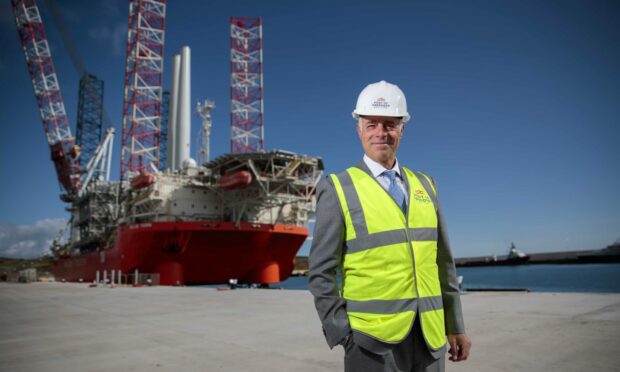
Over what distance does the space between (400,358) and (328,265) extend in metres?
0.53

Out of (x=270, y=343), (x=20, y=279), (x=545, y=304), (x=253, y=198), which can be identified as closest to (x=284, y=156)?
(x=253, y=198)

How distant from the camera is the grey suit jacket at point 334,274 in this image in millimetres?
1944

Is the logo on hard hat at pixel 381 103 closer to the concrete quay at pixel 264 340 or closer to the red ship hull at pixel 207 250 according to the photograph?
the concrete quay at pixel 264 340

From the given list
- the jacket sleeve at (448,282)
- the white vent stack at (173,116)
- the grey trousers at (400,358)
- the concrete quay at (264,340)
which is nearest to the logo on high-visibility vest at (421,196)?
the jacket sleeve at (448,282)

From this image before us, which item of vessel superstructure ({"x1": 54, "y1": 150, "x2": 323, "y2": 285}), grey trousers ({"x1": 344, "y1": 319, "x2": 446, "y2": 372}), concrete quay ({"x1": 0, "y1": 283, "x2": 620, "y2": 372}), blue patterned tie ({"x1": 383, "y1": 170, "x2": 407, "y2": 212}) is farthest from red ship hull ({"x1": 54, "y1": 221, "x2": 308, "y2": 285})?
grey trousers ({"x1": 344, "y1": 319, "x2": 446, "y2": 372})

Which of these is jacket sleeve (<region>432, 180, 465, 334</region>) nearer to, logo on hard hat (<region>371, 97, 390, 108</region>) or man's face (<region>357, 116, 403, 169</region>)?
man's face (<region>357, 116, 403, 169</region>)

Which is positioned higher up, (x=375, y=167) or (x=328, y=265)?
(x=375, y=167)

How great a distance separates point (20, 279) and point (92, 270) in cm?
967

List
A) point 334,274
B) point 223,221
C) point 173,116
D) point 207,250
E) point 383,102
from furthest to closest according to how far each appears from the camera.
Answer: point 173,116 → point 223,221 → point 207,250 → point 383,102 → point 334,274

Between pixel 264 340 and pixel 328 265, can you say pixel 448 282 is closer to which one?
pixel 328 265

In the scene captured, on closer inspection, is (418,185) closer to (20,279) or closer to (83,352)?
(83,352)

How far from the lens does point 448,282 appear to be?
2361 mm

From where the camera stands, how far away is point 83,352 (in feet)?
18.1

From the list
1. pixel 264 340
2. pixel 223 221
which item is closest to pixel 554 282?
pixel 223 221
